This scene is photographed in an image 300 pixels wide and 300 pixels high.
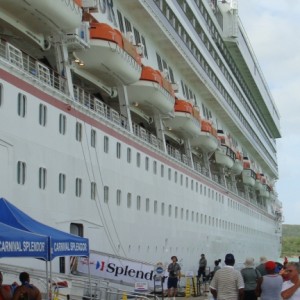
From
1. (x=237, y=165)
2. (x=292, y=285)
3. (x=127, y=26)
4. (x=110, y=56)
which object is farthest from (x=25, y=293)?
(x=237, y=165)

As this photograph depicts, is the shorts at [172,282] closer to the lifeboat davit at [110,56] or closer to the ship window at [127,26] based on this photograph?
the lifeboat davit at [110,56]

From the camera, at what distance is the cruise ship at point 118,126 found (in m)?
16.2

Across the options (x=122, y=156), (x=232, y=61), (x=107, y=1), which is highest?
(x=232, y=61)

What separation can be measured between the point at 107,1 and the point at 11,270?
13.5m

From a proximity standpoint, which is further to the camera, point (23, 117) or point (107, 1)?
point (107, 1)

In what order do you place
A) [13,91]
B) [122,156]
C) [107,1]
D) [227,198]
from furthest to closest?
[227,198] < [107,1] < [122,156] < [13,91]

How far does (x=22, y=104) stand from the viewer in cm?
1564

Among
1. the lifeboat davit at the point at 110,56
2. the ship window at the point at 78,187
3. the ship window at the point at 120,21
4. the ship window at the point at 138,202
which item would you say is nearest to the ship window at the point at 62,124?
the ship window at the point at 78,187

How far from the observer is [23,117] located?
51.3ft

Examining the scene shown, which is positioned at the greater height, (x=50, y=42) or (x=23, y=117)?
(x=50, y=42)

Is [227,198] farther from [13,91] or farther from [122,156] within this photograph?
[13,91]

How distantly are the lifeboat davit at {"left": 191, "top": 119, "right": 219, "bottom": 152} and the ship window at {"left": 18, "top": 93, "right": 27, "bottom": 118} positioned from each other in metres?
21.0

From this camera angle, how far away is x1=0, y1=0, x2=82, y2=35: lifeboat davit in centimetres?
1706

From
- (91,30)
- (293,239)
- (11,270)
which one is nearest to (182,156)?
(91,30)
